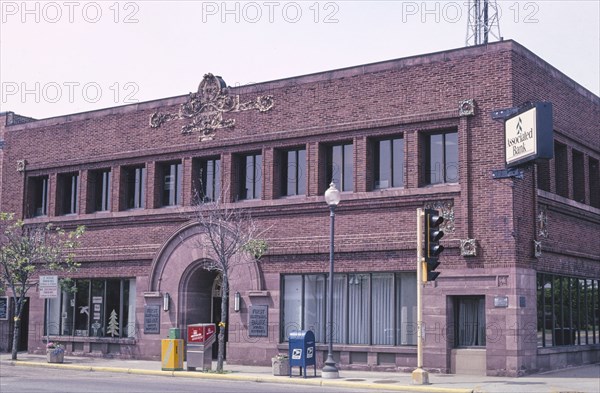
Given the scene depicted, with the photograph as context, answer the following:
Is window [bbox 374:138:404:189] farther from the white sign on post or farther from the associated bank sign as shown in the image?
the white sign on post

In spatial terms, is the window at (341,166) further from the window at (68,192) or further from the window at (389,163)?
the window at (68,192)

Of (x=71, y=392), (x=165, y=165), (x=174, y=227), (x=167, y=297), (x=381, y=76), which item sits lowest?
(x=71, y=392)

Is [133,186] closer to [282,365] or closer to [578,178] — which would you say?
[282,365]

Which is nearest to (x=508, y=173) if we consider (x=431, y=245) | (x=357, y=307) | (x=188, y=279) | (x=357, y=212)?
(x=431, y=245)

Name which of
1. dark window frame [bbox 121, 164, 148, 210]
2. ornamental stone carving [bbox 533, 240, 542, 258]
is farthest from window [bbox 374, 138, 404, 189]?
dark window frame [bbox 121, 164, 148, 210]

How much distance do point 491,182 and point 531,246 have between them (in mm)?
2224

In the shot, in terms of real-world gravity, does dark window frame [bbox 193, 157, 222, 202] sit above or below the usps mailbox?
above

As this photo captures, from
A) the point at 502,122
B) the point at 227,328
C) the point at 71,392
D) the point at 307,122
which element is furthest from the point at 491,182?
the point at 71,392

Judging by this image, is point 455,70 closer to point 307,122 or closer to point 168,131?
point 307,122

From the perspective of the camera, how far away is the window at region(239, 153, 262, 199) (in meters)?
30.2

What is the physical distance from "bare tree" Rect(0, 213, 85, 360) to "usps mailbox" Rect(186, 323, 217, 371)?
782 centimetres

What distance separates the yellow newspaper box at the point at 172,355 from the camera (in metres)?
26.7

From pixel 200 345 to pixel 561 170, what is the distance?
502 inches

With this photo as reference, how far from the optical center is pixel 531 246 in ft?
83.0
